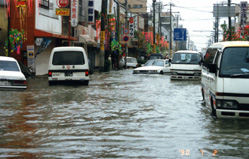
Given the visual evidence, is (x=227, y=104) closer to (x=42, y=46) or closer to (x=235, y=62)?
(x=235, y=62)

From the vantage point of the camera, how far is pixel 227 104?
10.7 meters

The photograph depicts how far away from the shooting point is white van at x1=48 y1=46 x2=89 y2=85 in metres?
22.3

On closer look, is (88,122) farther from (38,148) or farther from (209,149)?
(209,149)

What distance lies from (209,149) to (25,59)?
994 inches

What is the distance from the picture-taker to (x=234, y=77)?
10727 millimetres

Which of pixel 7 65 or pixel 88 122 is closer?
pixel 88 122

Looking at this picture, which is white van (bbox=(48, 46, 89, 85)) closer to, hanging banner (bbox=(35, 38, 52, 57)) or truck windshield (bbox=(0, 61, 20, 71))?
truck windshield (bbox=(0, 61, 20, 71))

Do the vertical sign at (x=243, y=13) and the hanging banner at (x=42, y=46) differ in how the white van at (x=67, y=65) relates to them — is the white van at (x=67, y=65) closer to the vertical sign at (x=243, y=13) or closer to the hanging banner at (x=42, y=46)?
the hanging banner at (x=42, y=46)

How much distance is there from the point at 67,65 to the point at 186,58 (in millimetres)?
9817

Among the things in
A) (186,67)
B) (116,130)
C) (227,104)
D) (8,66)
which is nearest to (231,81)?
(227,104)

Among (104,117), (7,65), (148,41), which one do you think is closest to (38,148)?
(104,117)

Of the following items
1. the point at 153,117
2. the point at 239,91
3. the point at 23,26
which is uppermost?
the point at 23,26

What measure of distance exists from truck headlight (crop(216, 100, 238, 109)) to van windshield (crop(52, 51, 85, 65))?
12477 mm

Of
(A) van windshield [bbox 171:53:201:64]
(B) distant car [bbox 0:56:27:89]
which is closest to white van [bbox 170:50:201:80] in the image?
(A) van windshield [bbox 171:53:201:64]
